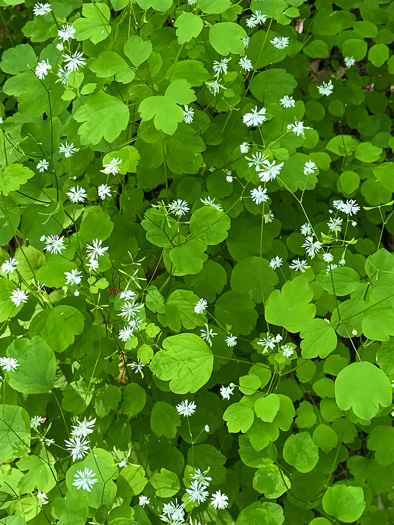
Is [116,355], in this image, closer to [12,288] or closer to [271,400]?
[12,288]

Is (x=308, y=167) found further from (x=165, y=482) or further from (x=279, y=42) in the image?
(x=165, y=482)

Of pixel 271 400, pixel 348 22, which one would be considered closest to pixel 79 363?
pixel 271 400

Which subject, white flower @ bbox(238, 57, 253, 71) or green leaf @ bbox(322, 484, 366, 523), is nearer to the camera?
green leaf @ bbox(322, 484, 366, 523)

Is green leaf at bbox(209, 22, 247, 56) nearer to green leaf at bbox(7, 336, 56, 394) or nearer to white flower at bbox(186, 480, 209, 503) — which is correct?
green leaf at bbox(7, 336, 56, 394)

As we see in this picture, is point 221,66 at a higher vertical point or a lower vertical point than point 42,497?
higher

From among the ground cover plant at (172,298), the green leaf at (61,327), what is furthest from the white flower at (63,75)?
the green leaf at (61,327)

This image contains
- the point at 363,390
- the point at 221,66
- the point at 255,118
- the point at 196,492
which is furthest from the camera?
the point at 221,66

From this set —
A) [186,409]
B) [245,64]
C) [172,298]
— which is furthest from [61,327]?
[245,64]

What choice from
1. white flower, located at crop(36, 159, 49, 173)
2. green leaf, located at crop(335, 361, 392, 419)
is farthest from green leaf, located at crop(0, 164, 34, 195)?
green leaf, located at crop(335, 361, 392, 419)

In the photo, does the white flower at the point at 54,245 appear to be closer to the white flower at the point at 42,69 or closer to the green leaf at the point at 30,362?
the green leaf at the point at 30,362
